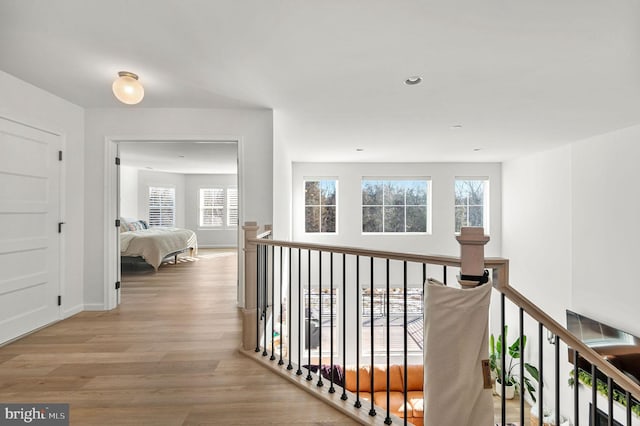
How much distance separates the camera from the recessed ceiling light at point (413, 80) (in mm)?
2371

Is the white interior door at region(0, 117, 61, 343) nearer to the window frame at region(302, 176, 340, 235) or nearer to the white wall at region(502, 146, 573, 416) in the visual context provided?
the window frame at region(302, 176, 340, 235)

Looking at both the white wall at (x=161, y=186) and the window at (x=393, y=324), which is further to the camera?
the white wall at (x=161, y=186)

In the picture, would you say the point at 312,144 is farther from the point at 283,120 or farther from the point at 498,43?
the point at 498,43

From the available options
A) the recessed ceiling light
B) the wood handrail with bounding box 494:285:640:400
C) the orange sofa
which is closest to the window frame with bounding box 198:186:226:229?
the orange sofa

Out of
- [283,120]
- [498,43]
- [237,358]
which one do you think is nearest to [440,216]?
[283,120]

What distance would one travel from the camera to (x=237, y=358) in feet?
7.34

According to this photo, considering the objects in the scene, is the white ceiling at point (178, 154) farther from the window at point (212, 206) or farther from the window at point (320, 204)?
the window at point (320, 204)

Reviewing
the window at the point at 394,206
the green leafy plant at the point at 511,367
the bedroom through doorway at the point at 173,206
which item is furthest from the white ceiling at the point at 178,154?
the green leafy plant at the point at 511,367

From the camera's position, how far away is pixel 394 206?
6738 mm

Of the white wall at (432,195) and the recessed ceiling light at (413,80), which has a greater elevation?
the recessed ceiling light at (413,80)

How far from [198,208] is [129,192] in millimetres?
1802

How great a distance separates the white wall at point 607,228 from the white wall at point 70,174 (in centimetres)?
621

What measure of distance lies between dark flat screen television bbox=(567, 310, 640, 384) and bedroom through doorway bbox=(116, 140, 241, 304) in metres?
5.85

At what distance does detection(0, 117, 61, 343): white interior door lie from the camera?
2475 millimetres
